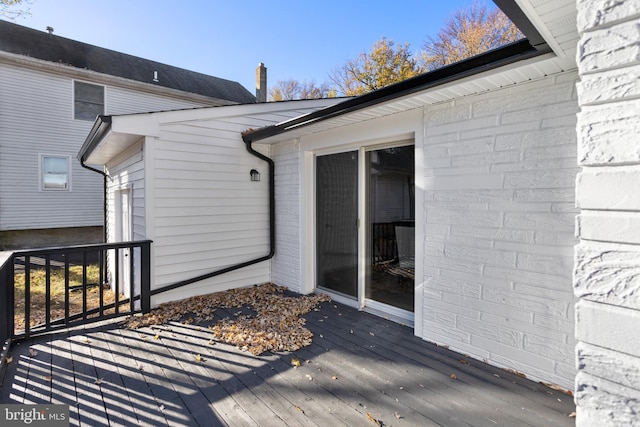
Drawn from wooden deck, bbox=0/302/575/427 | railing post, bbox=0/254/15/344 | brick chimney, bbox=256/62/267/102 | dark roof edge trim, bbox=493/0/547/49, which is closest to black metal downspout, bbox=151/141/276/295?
wooden deck, bbox=0/302/575/427

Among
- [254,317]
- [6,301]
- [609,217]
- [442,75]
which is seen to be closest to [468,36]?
[442,75]

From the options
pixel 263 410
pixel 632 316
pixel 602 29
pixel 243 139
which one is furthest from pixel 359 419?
pixel 243 139

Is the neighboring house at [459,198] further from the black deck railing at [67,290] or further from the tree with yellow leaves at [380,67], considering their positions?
the tree with yellow leaves at [380,67]

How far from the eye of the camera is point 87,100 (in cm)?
1014

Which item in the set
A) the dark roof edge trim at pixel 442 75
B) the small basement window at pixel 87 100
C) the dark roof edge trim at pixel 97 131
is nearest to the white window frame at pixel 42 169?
the small basement window at pixel 87 100

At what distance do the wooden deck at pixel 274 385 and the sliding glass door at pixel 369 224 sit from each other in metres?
0.69

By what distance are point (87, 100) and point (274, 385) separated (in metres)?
11.4

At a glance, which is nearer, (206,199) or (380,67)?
(206,199)

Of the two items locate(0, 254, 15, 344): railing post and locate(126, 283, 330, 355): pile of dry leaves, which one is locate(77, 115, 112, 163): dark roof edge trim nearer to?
locate(0, 254, 15, 344): railing post

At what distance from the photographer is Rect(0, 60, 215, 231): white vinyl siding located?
360 inches

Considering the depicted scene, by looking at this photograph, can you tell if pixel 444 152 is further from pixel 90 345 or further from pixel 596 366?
pixel 90 345

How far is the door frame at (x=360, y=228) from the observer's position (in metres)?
3.54

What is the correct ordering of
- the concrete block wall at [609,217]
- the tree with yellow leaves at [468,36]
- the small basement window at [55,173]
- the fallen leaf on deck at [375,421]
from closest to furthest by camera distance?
the concrete block wall at [609,217] < the fallen leaf on deck at [375,421] < the small basement window at [55,173] < the tree with yellow leaves at [468,36]

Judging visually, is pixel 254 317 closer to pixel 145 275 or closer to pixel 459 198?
pixel 145 275
